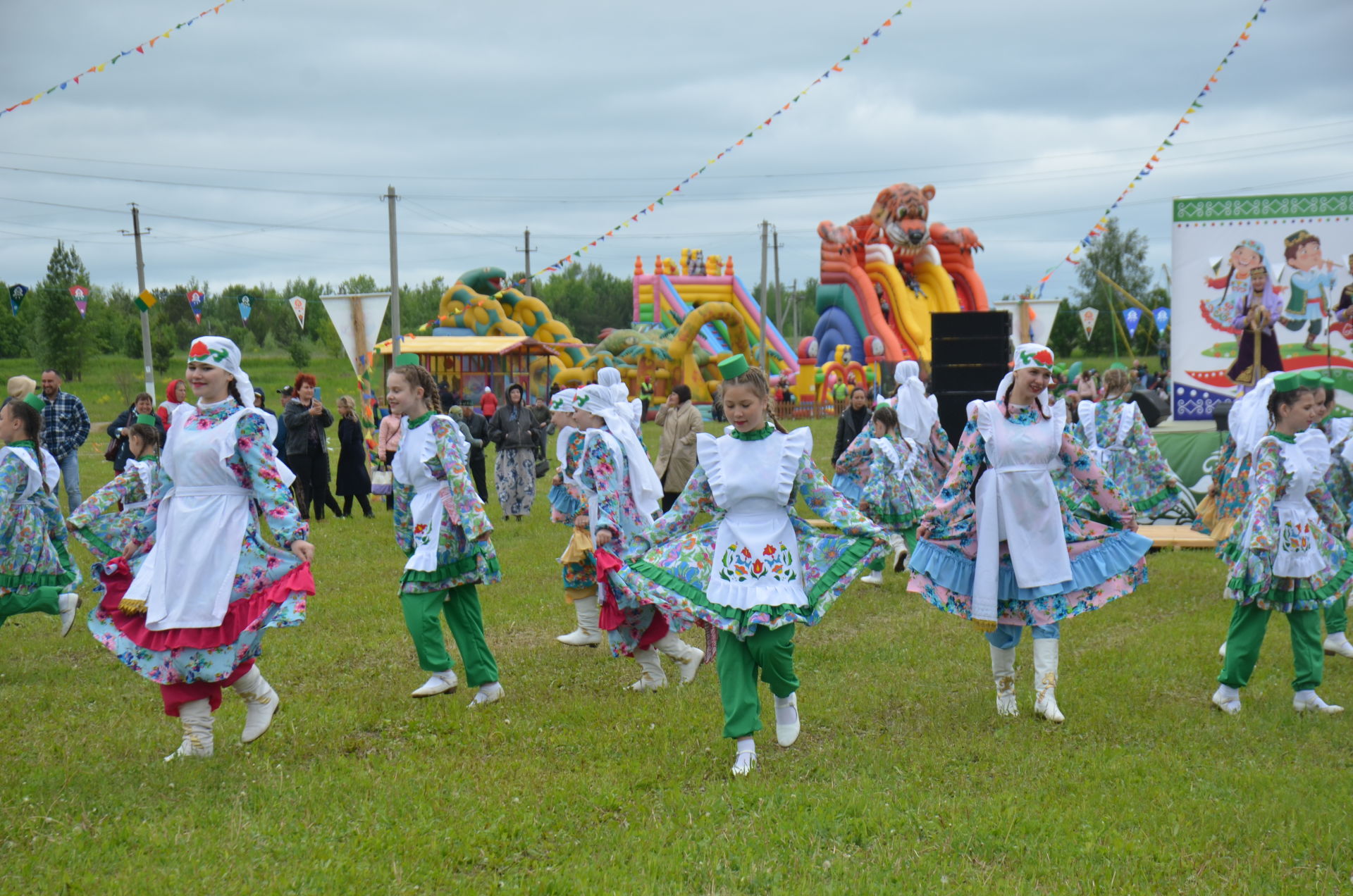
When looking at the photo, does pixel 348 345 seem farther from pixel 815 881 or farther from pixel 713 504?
pixel 815 881

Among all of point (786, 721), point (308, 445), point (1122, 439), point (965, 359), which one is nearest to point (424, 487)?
point (786, 721)

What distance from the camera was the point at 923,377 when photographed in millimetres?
27766

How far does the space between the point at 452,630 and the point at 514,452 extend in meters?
Result: 8.81

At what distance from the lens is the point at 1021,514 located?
618 cm

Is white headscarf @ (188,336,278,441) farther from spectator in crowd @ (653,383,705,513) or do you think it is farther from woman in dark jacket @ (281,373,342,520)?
woman in dark jacket @ (281,373,342,520)

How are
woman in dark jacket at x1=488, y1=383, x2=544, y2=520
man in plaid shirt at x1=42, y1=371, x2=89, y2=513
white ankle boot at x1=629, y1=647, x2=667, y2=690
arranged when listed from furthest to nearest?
woman in dark jacket at x1=488, y1=383, x2=544, y2=520 < man in plaid shirt at x1=42, y1=371, x2=89, y2=513 < white ankle boot at x1=629, y1=647, x2=667, y2=690

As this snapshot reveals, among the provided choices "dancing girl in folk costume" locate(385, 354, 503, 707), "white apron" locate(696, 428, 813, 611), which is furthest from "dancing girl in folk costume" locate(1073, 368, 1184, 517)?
"dancing girl in folk costume" locate(385, 354, 503, 707)

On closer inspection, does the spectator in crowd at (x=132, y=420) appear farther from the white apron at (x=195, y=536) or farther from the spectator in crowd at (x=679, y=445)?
the white apron at (x=195, y=536)

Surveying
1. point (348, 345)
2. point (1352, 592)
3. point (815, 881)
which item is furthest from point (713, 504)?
point (348, 345)

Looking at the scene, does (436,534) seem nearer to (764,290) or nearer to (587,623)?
(587,623)

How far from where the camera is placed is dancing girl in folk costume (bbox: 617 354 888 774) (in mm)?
5242

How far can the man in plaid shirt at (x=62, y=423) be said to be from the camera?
11984mm

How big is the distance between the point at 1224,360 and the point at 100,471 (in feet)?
66.1

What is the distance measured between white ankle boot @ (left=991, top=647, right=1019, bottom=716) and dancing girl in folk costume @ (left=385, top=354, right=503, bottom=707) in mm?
2853
